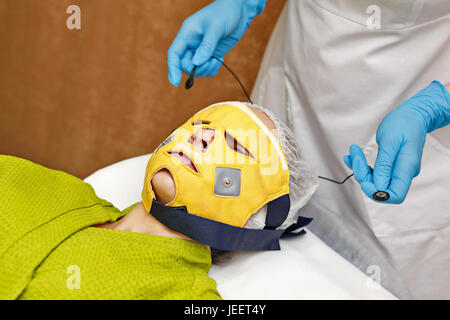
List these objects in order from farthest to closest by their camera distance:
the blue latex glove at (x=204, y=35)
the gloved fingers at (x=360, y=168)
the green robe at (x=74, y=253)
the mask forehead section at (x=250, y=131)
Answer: the blue latex glove at (x=204, y=35)
the mask forehead section at (x=250, y=131)
the gloved fingers at (x=360, y=168)
the green robe at (x=74, y=253)

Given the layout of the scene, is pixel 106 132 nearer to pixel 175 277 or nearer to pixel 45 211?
pixel 45 211

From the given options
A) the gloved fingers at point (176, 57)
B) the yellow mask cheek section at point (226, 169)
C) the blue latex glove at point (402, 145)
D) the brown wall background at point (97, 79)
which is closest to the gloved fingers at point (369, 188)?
the blue latex glove at point (402, 145)

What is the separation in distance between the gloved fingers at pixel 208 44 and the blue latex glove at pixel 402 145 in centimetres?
54

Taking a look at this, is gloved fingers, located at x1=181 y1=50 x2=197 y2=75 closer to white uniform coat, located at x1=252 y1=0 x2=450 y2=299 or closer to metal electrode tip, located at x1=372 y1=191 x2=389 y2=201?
white uniform coat, located at x1=252 y1=0 x2=450 y2=299

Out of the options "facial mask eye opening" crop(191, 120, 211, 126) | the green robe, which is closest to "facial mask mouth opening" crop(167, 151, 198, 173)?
"facial mask eye opening" crop(191, 120, 211, 126)

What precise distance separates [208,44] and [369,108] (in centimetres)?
56

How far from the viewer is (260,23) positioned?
203 centimetres

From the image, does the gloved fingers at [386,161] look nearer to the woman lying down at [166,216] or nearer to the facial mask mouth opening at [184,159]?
the woman lying down at [166,216]

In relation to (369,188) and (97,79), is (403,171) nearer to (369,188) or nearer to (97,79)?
(369,188)

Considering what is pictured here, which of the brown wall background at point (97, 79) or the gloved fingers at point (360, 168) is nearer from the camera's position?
the gloved fingers at point (360, 168)

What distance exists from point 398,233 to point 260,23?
1.23 metres

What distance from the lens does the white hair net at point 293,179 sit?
1224 millimetres

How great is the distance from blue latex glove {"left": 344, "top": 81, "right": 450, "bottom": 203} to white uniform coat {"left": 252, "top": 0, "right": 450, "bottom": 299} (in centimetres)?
14

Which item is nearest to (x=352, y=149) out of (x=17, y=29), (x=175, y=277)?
(x=175, y=277)
